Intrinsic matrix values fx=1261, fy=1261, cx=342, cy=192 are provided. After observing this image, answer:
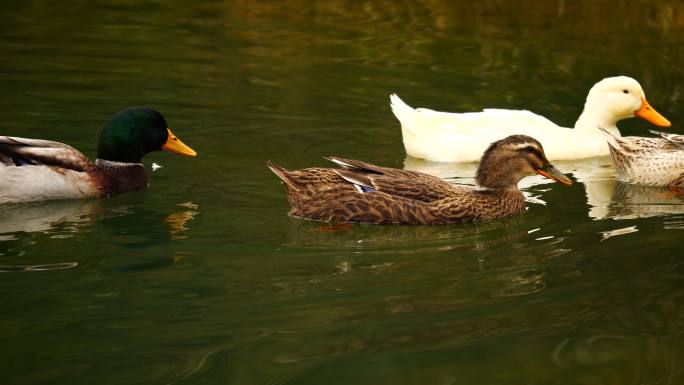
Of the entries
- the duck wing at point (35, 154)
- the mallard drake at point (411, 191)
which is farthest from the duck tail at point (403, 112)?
the duck wing at point (35, 154)

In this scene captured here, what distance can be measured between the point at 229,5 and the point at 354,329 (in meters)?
12.4

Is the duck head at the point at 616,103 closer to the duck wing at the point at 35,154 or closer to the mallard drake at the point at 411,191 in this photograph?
the mallard drake at the point at 411,191

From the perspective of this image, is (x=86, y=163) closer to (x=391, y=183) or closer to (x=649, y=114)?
(x=391, y=183)

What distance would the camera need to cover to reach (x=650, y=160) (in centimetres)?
1059

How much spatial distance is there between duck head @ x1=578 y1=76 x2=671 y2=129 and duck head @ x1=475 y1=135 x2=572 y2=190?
2.59 metres

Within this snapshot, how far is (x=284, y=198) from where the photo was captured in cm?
965

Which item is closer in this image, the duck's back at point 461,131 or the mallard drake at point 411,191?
the mallard drake at point 411,191

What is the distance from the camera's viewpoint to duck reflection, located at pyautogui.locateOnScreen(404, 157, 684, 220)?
32.1ft

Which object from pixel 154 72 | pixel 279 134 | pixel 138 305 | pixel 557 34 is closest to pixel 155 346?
pixel 138 305

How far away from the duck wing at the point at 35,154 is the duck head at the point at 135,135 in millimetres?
452

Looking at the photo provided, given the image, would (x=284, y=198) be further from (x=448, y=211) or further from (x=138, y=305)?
(x=138, y=305)

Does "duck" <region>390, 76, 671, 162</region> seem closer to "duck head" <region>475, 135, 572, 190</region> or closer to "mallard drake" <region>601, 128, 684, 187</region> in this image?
"mallard drake" <region>601, 128, 684, 187</region>

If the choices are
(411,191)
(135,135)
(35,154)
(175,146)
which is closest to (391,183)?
(411,191)

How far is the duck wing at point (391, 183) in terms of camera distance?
902 cm
